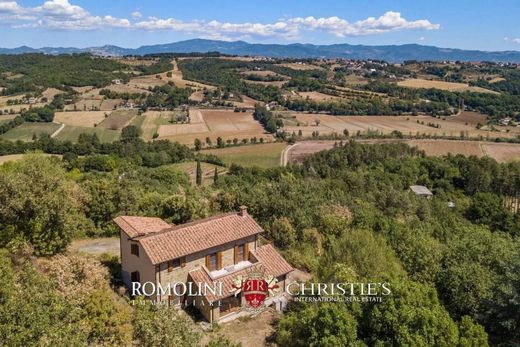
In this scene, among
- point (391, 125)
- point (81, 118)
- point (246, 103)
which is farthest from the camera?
point (246, 103)

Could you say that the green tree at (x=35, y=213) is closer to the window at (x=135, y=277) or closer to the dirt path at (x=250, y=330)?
the window at (x=135, y=277)

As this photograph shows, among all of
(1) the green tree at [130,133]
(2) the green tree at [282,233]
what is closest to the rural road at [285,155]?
(1) the green tree at [130,133]

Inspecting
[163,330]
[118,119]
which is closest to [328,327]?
[163,330]

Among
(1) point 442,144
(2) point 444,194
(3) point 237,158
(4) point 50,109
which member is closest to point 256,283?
(2) point 444,194

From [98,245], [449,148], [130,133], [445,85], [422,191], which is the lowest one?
[422,191]

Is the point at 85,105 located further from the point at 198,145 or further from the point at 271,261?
the point at 271,261
